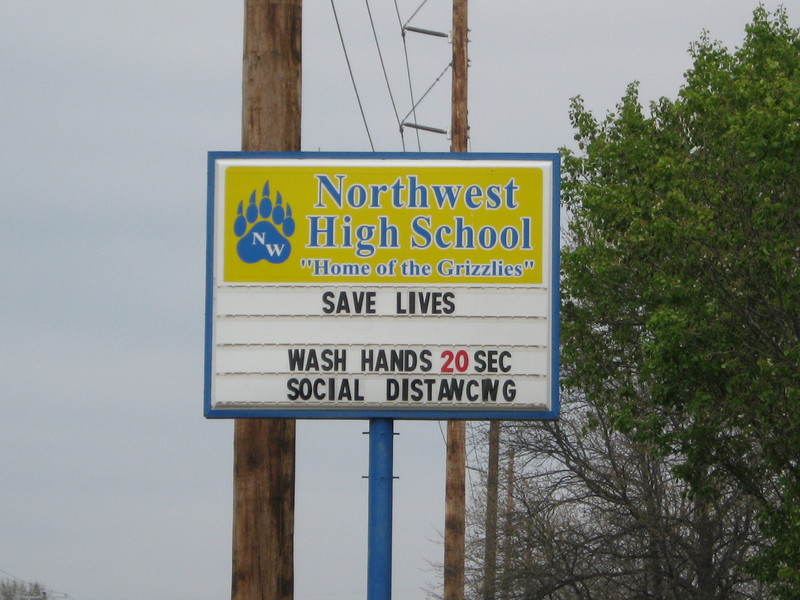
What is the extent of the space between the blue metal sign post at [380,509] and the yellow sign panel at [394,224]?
98cm

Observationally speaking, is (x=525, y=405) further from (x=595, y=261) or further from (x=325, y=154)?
(x=595, y=261)

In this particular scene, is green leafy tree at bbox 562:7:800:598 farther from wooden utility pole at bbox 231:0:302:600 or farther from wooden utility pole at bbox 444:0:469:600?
wooden utility pole at bbox 231:0:302:600

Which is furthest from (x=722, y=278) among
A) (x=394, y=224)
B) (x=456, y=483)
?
(x=394, y=224)

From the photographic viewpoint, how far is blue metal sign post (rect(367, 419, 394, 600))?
31.3ft

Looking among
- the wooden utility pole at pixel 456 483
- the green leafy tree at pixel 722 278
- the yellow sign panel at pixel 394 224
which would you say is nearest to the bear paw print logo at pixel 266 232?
the yellow sign panel at pixel 394 224

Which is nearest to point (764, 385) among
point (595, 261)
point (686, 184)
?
point (686, 184)

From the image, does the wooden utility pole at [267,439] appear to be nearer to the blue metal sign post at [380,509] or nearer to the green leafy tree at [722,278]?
the blue metal sign post at [380,509]

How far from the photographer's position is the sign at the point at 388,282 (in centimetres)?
942

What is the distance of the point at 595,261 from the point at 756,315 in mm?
3916

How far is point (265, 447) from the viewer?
366 inches

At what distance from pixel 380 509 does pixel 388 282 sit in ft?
4.75

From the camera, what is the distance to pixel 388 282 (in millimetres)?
9477

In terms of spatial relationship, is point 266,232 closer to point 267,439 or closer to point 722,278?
point 267,439

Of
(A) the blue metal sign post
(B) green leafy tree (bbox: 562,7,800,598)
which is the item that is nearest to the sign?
(A) the blue metal sign post
